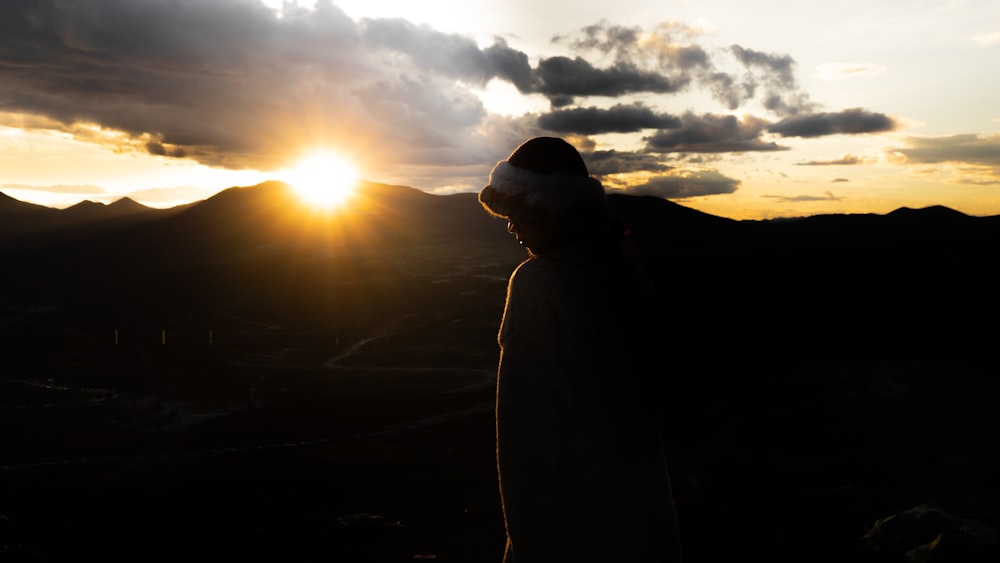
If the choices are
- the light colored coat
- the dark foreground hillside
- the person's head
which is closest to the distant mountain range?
the person's head

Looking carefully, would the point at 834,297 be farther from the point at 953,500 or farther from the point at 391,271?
the point at 391,271

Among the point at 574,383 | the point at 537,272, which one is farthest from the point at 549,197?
the point at 574,383

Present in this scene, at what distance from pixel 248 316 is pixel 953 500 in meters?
107

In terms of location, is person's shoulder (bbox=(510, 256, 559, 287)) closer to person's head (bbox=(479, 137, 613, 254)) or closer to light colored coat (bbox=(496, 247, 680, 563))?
light colored coat (bbox=(496, 247, 680, 563))

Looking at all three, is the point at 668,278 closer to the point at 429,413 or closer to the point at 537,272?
the point at 429,413

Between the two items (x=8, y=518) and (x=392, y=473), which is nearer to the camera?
(x=8, y=518)

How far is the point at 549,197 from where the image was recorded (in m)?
2.53

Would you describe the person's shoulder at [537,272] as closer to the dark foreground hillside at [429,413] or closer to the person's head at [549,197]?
the person's head at [549,197]

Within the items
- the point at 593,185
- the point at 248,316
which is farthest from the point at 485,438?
the point at 248,316

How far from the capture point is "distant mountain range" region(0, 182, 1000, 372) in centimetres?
6944

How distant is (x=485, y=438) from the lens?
162 ft

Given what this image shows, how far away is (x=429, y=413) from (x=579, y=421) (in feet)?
191

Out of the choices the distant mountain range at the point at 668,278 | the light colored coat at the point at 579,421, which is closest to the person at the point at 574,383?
the light colored coat at the point at 579,421

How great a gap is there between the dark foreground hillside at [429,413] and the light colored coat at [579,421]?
12 centimetres
